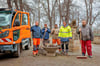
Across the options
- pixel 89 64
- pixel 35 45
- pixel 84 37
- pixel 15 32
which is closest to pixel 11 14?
pixel 15 32

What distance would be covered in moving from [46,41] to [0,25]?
3413mm

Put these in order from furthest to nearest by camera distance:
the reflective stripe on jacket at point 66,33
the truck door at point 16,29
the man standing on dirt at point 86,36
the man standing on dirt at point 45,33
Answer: the man standing on dirt at point 45,33, the reflective stripe on jacket at point 66,33, the man standing on dirt at point 86,36, the truck door at point 16,29

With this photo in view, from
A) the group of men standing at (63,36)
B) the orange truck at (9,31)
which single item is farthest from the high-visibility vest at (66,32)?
the orange truck at (9,31)

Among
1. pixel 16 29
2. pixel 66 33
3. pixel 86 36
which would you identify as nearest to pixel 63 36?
pixel 66 33

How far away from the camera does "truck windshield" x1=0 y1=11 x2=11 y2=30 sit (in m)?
7.05

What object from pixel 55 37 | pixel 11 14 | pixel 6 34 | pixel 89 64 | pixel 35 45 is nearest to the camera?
pixel 89 64

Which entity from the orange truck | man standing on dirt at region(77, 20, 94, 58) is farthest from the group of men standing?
the orange truck

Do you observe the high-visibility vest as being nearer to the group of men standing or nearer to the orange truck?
the group of men standing

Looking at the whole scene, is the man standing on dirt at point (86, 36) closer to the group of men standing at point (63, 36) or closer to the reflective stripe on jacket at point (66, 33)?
the group of men standing at point (63, 36)

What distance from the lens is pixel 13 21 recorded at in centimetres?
738

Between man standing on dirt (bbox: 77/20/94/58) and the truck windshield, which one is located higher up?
the truck windshield

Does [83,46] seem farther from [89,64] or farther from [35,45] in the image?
[35,45]

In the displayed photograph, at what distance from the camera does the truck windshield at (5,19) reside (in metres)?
7.05

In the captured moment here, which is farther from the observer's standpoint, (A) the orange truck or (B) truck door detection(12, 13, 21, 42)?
(B) truck door detection(12, 13, 21, 42)
